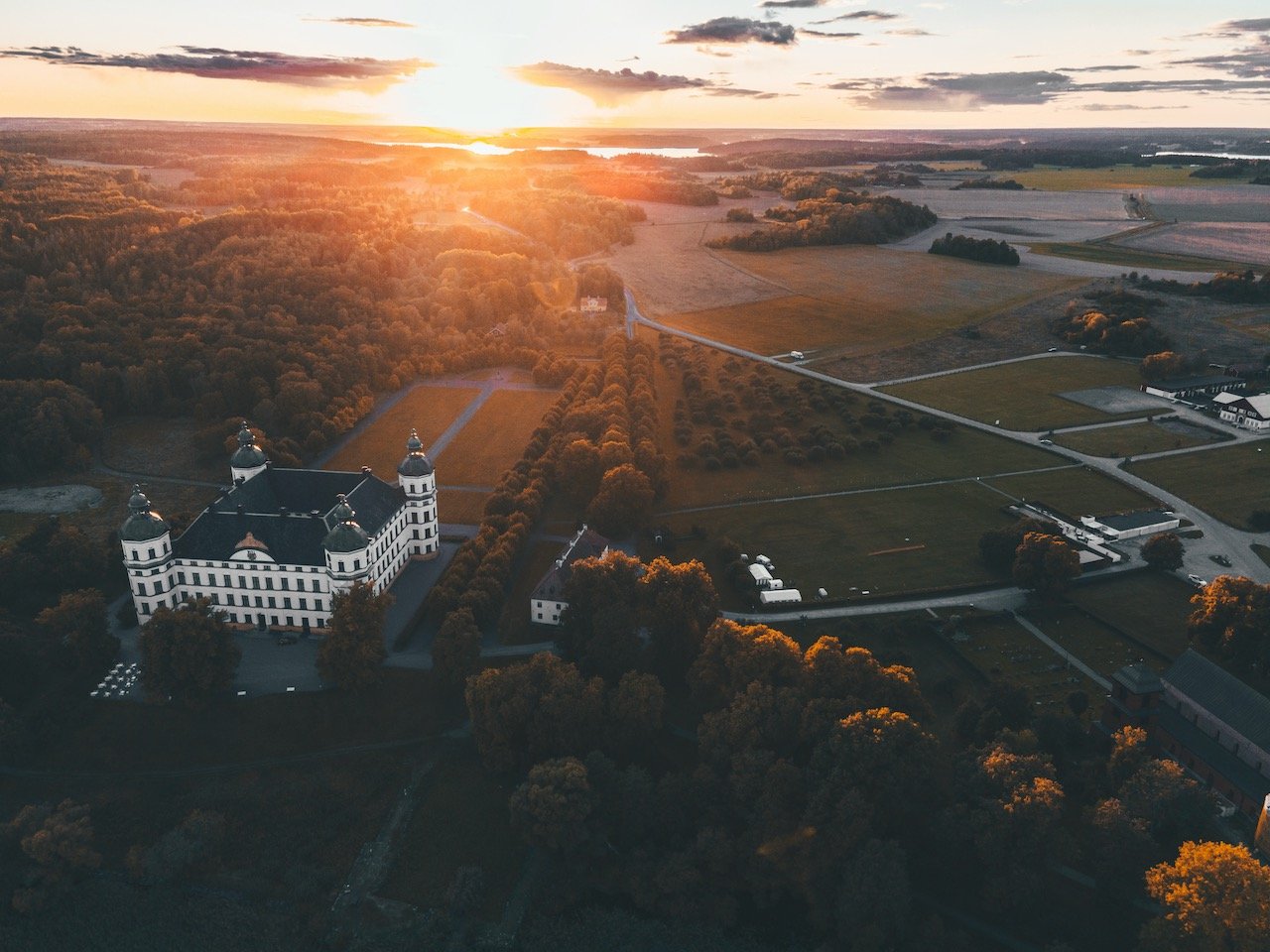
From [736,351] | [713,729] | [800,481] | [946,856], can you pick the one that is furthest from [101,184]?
[946,856]

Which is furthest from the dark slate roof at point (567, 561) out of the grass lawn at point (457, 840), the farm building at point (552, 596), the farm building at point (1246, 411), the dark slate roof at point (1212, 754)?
the farm building at point (1246, 411)

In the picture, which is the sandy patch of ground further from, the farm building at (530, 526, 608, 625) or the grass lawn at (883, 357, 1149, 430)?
the grass lawn at (883, 357, 1149, 430)

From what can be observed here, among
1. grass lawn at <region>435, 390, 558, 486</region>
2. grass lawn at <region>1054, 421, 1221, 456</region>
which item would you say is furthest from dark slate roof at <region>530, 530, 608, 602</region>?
grass lawn at <region>1054, 421, 1221, 456</region>

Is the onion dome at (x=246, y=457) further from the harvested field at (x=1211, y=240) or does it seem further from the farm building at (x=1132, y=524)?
the harvested field at (x=1211, y=240)

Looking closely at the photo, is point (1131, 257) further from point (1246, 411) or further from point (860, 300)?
point (1246, 411)

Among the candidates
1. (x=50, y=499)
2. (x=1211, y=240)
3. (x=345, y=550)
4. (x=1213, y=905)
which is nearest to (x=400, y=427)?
(x=50, y=499)

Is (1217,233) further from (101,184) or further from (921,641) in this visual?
(101,184)
